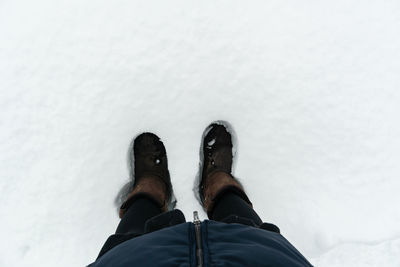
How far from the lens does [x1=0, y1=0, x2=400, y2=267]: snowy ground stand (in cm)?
149

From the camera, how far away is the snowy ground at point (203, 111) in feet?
4.89

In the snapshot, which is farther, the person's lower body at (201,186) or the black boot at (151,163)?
the black boot at (151,163)

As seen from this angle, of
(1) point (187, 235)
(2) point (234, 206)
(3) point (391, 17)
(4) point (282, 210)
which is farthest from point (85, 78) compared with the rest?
(3) point (391, 17)

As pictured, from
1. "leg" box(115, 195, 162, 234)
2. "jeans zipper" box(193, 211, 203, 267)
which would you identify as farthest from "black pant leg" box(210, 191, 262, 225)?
"jeans zipper" box(193, 211, 203, 267)

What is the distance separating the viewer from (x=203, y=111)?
1589mm

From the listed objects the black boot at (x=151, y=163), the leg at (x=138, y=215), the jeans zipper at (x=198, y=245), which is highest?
the black boot at (x=151, y=163)

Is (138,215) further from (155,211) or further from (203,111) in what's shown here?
(203,111)

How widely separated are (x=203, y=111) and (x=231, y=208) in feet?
2.02

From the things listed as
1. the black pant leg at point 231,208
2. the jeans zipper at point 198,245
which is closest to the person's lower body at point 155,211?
the black pant leg at point 231,208

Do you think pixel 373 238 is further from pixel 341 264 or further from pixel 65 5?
pixel 65 5

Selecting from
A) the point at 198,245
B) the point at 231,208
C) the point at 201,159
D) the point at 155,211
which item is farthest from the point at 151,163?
the point at 198,245

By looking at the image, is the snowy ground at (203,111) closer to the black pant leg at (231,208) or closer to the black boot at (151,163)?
the black boot at (151,163)

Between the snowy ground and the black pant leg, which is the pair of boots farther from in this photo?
the black pant leg

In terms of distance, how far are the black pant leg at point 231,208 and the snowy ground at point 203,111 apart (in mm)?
267
